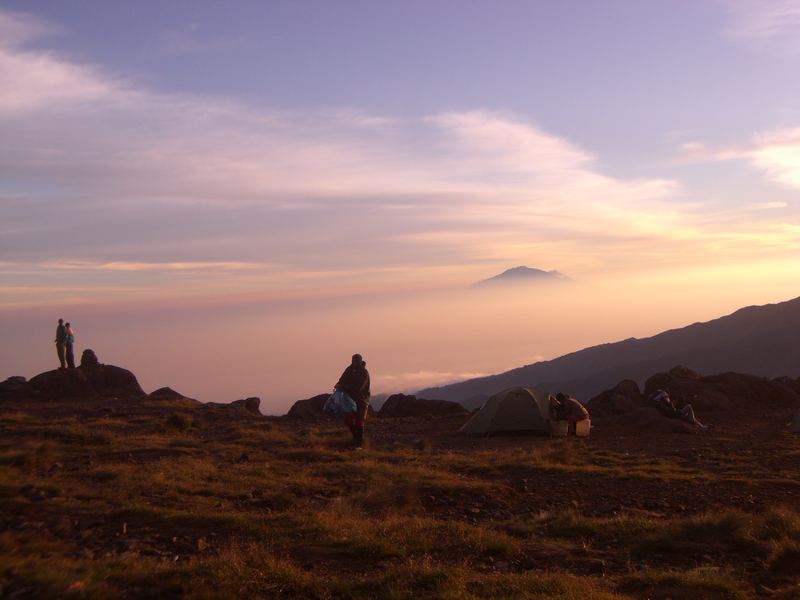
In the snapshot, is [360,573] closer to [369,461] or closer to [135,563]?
[135,563]

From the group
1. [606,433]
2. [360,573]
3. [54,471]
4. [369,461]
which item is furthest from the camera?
[606,433]

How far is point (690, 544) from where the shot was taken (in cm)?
968

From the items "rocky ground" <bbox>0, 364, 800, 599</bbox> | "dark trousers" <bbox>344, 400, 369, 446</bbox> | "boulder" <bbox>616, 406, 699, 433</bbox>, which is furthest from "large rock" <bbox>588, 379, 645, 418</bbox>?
"dark trousers" <bbox>344, 400, 369, 446</bbox>

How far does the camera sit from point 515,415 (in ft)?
78.0

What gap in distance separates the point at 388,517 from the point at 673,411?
55.0 feet

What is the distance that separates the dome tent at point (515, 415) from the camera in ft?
77.2

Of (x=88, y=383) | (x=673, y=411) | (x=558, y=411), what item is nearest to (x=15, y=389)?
(x=88, y=383)

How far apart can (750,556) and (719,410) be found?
20.7 meters

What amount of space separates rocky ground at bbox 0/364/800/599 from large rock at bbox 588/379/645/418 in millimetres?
6446

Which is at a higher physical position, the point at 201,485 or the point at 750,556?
the point at 201,485

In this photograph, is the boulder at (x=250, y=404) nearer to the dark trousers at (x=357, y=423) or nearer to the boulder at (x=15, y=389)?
the boulder at (x=15, y=389)

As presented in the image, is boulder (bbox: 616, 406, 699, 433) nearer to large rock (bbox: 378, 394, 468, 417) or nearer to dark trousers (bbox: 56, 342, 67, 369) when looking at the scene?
large rock (bbox: 378, 394, 468, 417)

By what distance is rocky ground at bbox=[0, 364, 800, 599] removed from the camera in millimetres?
7395

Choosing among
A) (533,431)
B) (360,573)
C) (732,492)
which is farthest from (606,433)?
(360,573)
